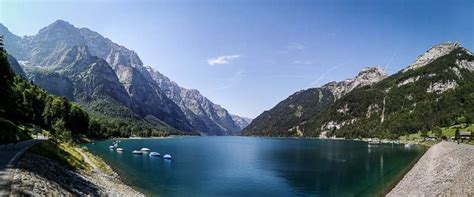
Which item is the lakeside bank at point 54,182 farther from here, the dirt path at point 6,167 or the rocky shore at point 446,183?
the rocky shore at point 446,183

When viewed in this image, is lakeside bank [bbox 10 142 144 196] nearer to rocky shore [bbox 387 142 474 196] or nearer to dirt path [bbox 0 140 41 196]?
dirt path [bbox 0 140 41 196]

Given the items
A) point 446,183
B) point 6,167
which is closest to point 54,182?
point 6,167

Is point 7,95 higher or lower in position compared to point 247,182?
higher

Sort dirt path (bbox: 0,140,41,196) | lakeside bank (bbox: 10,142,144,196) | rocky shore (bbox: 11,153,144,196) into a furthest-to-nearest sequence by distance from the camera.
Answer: lakeside bank (bbox: 10,142,144,196) < rocky shore (bbox: 11,153,144,196) < dirt path (bbox: 0,140,41,196)

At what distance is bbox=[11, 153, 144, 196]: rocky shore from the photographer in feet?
122

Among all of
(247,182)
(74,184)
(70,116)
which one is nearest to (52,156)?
(74,184)

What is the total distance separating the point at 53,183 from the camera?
45.2 metres

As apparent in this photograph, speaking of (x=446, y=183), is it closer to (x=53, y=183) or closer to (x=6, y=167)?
(x=53, y=183)

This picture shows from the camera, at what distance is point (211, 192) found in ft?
244

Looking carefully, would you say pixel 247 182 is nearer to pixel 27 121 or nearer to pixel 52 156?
pixel 52 156

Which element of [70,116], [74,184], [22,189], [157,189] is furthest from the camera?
[70,116]

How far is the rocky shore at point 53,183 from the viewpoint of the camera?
37.1m

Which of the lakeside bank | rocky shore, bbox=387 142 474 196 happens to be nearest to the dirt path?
the lakeside bank

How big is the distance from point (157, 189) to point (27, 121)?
9522cm
